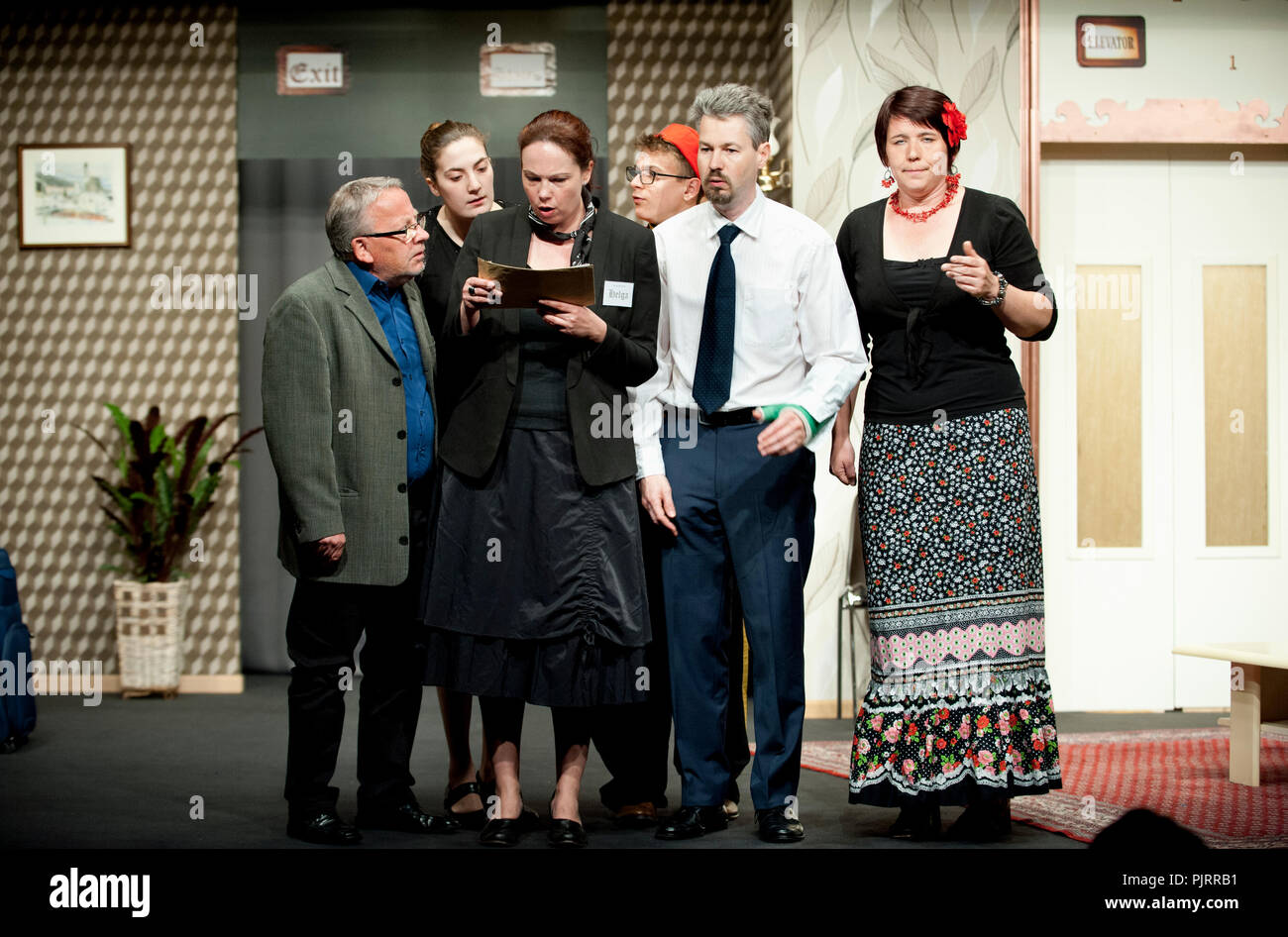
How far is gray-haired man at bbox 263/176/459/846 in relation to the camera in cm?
311

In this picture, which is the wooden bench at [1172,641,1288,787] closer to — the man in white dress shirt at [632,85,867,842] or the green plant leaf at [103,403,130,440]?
the man in white dress shirt at [632,85,867,842]

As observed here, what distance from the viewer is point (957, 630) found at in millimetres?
3072

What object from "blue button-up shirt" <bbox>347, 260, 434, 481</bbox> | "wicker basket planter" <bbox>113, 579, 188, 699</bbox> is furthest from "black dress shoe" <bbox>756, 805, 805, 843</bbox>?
"wicker basket planter" <bbox>113, 579, 188, 699</bbox>

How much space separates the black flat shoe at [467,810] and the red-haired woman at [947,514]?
37.9 inches

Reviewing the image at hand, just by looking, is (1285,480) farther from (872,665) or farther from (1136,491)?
(872,665)

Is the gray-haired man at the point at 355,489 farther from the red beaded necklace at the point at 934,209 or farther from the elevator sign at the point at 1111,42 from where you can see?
the elevator sign at the point at 1111,42

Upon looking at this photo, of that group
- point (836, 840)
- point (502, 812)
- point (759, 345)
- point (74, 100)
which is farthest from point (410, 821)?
point (74, 100)

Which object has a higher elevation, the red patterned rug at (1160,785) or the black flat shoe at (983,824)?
the black flat shoe at (983,824)

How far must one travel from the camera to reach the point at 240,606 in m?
6.19

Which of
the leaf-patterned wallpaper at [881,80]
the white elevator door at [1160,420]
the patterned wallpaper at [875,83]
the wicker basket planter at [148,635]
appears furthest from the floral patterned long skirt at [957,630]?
the wicker basket planter at [148,635]

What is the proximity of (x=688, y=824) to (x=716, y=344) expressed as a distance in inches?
44.1

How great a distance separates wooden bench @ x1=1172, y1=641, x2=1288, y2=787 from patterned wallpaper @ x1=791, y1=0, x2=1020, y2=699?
1.51 meters

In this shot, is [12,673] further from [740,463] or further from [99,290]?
[740,463]

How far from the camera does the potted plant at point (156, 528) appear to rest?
570cm
